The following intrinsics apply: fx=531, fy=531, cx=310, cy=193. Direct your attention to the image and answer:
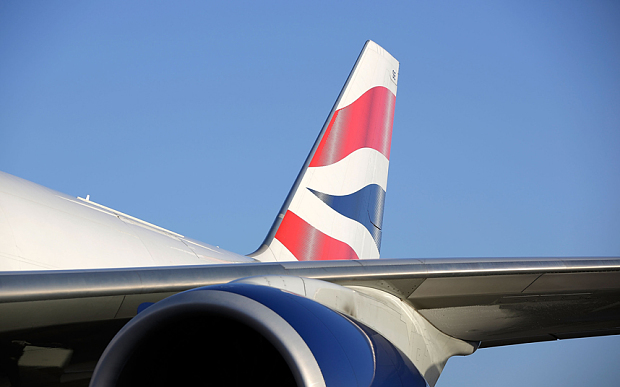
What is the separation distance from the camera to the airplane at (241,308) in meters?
1.78

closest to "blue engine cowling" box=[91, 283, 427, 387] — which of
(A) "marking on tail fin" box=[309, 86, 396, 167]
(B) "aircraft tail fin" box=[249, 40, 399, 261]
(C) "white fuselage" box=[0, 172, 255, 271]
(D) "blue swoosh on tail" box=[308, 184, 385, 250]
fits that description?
(C) "white fuselage" box=[0, 172, 255, 271]

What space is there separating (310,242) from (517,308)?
2960 millimetres

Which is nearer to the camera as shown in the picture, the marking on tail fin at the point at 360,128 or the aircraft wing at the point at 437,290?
the aircraft wing at the point at 437,290

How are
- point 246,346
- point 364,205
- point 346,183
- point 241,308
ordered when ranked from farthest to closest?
1. point 364,205
2. point 346,183
3. point 246,346
4. point 241,308

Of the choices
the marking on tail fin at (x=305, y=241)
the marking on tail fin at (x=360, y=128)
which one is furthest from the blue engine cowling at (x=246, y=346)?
the marking on tail fin at (x=360, y=128)

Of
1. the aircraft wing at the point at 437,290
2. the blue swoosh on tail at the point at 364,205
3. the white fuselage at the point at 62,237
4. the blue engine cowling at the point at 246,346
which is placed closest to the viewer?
the blue engine cowling at the point at 246,346

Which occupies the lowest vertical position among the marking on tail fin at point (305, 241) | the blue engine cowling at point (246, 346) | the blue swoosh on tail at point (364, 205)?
the blue engine cowling at point (246, 346)

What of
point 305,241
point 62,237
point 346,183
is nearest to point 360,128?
point 346,183

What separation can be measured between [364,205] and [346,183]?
37 centimetres

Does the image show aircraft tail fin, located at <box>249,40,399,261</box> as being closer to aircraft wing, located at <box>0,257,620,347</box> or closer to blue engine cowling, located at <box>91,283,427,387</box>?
aircraft wing, located at <box>0,257,620,347</box>

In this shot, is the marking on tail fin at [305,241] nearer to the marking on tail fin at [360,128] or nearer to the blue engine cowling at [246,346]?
the marking on tail fin at [360,128]

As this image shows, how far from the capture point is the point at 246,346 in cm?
209

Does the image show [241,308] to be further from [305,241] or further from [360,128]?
[360,128]

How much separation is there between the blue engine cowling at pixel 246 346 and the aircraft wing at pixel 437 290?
321 millimetres
